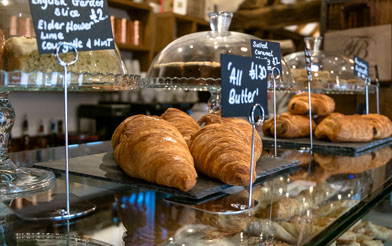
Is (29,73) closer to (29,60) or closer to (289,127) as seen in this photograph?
(29,60)

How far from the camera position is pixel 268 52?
1.30 meters

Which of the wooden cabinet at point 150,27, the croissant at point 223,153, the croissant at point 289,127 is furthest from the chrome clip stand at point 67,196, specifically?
the wooden cabinet at point 150,27

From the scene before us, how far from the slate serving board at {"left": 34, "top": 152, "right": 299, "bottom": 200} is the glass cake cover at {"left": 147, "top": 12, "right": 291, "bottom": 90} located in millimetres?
327

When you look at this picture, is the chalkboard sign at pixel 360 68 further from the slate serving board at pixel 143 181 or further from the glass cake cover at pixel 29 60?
the glass cake cover at pixel 29 60

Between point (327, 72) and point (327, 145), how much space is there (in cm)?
50

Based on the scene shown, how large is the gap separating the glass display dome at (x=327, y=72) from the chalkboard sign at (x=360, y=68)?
52 millimetres

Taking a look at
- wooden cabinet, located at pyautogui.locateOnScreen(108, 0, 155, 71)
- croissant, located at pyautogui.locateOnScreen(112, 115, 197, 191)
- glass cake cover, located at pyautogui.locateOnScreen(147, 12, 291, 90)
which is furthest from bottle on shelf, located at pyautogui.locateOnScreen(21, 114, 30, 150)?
croissant, located at pyautogui.locateOnScreen(112, 115, 197, 191)

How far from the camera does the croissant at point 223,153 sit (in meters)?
0.83

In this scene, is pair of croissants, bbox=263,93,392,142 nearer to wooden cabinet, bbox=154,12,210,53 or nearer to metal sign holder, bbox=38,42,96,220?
metal sign holder, bbox=38,42,96,220

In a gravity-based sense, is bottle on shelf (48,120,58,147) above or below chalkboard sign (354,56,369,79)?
below

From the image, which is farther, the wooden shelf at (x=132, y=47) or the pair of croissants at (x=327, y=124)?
the wooden shelf at (x=132, y=47)

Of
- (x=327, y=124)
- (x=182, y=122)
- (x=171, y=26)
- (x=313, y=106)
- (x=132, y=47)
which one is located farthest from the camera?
(x=171, y=26)

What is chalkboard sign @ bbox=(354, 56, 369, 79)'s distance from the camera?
1.73 m

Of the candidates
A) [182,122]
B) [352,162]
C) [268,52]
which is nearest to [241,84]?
[182,122]
